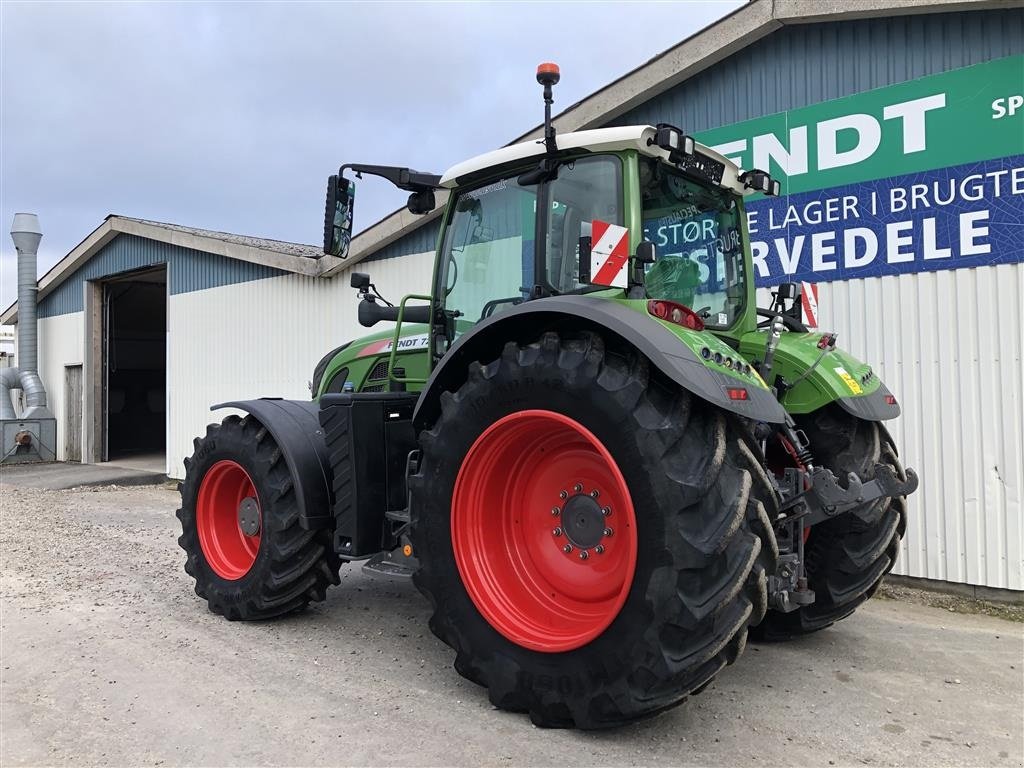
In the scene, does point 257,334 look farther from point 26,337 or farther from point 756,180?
point 756,180

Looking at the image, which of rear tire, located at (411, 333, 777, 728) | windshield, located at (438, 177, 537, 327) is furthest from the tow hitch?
windshield, located at (438, 177, 537, 327)

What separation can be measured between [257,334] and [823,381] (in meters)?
9.60

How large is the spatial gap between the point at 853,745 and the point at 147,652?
353cm

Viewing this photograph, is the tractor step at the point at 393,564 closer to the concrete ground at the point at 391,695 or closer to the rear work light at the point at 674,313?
the concrete ground at the point at 391,695

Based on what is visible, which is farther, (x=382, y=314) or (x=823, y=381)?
(x=382, y=314)

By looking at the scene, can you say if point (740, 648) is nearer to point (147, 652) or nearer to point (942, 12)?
point (147, 652)

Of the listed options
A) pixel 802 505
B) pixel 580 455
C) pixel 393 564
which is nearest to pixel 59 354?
pixel 393 564

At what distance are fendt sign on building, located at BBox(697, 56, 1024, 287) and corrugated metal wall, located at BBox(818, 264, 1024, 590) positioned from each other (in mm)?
225

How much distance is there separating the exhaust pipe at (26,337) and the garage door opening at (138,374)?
1727 millimetres

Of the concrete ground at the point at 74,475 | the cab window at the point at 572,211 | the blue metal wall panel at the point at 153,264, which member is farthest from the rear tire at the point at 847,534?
the concrete ground at the point at 74,475

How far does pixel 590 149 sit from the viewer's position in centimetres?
→ 356

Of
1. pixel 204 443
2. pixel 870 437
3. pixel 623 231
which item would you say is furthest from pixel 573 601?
pixel 204 443

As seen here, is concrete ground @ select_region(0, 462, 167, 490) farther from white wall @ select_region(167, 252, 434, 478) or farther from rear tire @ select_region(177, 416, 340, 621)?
rear tire @ select_region(177, 416, 340, 621)

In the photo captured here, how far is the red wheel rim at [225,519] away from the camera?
488 centimetres
